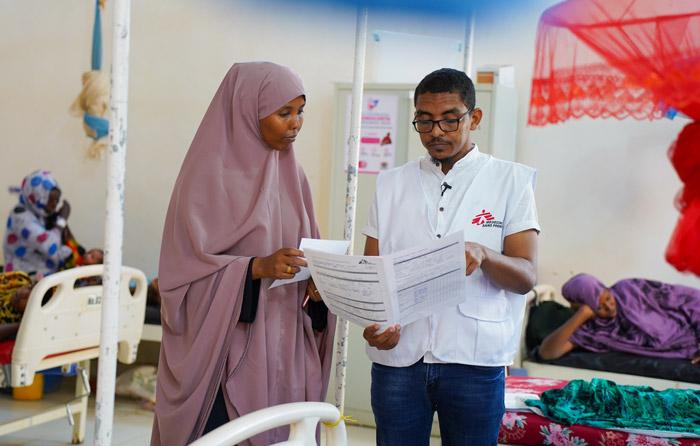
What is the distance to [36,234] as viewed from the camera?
4.85 meters

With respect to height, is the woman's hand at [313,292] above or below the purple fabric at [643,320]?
above

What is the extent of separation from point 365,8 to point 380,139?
277cm

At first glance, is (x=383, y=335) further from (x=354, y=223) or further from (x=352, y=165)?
(x=354, y=223)

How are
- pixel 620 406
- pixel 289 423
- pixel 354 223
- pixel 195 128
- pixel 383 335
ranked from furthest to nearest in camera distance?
pixel 195 128, pixel 354 223, pixel 620 406, pixel 383 335, pixel 289 423

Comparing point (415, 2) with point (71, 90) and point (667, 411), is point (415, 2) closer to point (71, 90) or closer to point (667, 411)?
point (667, 411)

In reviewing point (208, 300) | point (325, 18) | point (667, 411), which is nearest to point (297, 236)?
point (208, 300)

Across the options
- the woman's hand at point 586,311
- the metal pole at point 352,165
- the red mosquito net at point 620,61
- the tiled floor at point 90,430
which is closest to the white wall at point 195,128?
the woman's hand at point 586,311

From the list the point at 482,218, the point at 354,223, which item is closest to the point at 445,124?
the point at 482,218

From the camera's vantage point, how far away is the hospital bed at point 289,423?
48.0 inches

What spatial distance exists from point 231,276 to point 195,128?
3.91 meters

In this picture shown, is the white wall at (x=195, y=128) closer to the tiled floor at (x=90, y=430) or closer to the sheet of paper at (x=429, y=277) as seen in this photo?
the tiled floor at (x=90, y=430)

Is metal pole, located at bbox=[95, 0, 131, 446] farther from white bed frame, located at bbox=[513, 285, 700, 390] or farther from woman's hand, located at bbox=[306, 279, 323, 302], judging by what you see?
white bed frame, located at bbox=[513, 285, 700, 390]

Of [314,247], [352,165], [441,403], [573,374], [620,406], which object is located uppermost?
[352,165]

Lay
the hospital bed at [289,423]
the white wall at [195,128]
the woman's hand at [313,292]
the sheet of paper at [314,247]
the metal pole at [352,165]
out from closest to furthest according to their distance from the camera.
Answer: the hospital bed at [289,423]
the sheet of paper at [314,247]
the woman's hand at [313,292]
the metal pole at [352,165]
the white wall at [195,128]
